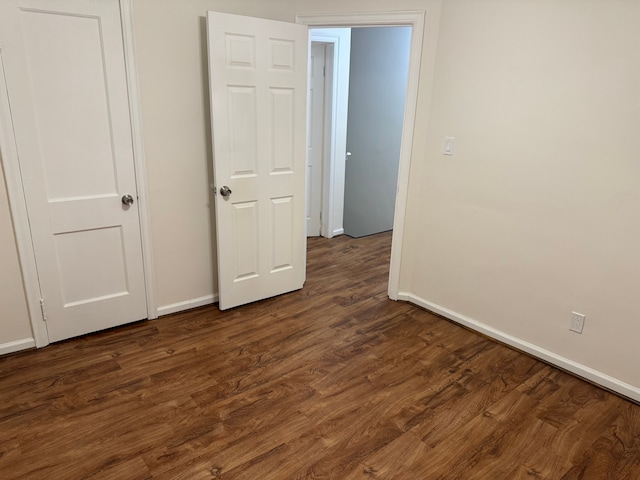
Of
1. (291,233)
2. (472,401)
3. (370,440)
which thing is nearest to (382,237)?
(291,233)

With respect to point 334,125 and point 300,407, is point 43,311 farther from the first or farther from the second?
point 334,125

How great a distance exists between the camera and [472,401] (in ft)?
7.65

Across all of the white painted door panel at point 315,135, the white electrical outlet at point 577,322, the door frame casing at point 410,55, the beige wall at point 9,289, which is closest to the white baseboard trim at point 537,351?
the white electrical outlet at point 577,322

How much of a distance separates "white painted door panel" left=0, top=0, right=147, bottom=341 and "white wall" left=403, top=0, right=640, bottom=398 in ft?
6.64

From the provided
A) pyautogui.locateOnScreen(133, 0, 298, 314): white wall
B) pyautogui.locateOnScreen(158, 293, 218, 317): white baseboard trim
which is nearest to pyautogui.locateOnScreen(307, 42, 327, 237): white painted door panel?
pyautogui.locateOnScreen(133, 0, 298, 314): white wall

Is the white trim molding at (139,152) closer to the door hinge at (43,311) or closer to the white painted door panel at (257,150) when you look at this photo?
the white painted door panel at (257,150)

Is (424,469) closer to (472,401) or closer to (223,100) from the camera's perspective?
(472,401)

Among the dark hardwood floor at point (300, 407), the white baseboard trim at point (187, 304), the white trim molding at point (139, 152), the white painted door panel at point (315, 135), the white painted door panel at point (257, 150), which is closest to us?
the dark hardwood floor at point (300, 407)

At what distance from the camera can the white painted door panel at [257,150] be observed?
2.81m

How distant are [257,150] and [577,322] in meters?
2.29

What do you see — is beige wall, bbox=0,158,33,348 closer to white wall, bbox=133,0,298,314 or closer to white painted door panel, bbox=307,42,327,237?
white wall, bbox=133,0,298,314

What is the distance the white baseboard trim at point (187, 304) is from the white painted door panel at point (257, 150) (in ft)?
0.56

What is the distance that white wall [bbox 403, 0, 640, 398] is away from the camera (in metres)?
2.25

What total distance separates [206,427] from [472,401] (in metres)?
1.38
